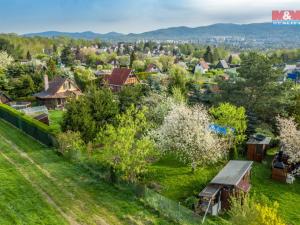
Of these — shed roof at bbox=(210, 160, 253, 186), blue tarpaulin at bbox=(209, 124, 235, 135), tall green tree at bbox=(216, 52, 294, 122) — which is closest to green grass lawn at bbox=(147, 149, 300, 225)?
shed roof at bbox=(210, 160, 253, 186)

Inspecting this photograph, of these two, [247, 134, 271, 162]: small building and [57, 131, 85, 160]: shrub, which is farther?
[247, 134, 271, 162]: small building

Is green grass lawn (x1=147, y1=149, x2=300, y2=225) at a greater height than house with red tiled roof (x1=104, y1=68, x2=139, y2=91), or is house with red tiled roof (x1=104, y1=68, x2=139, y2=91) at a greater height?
house with red tiled roof (x1=104, y1=68, x2=139, y2=91)

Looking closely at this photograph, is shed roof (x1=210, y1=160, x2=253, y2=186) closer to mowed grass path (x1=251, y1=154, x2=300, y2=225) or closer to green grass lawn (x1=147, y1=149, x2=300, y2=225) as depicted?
green grass lawn (x1=147, y1=149, x2=300, y2=225)

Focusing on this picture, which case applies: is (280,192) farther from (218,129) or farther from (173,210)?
(173,210)

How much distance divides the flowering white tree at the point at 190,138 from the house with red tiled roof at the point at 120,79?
37.9 meters

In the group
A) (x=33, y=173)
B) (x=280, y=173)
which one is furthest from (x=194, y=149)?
(x=33, y=173)

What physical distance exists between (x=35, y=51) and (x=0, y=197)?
5444 inches

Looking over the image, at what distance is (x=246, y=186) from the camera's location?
2180 cm

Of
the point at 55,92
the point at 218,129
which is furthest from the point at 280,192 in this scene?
the point at 55,92

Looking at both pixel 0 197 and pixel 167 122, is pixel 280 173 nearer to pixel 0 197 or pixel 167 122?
pixel 167 122

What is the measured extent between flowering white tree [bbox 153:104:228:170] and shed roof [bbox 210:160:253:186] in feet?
6.38

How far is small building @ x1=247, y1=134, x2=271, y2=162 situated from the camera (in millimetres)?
29625

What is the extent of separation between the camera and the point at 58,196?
21156mm

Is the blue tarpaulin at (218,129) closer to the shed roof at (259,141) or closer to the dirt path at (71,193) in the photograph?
the shed roof at (259,141)
